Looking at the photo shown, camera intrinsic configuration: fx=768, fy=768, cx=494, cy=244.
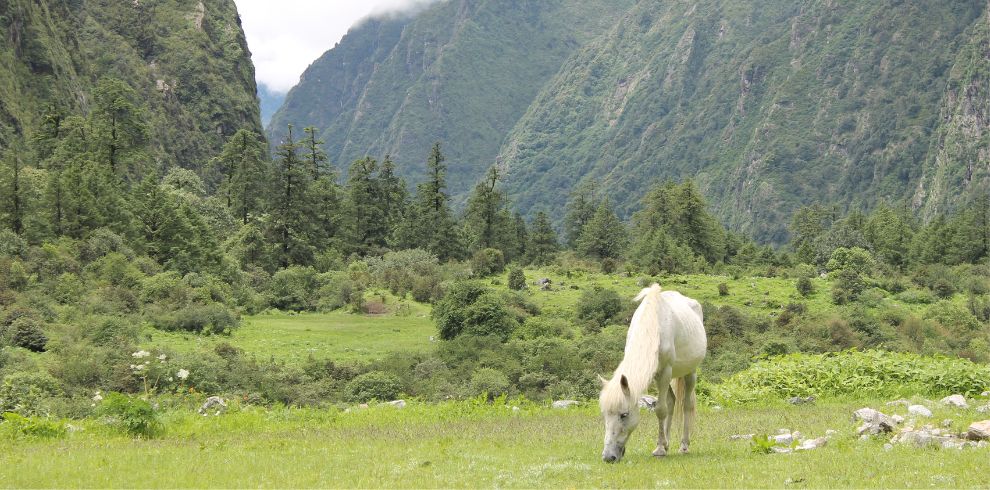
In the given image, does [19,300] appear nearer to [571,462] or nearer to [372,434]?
[372,434]

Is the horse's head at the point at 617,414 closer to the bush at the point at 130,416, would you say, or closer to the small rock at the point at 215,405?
the bush at the point at 130,416

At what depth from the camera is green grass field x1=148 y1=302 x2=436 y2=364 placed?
2998cm

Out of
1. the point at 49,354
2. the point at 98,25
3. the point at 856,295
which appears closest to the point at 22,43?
the point at 98,25

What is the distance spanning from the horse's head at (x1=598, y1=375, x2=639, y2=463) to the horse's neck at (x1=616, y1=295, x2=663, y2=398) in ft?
0.38

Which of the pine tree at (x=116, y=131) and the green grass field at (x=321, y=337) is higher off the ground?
the pine tree at (x=116, y=131)

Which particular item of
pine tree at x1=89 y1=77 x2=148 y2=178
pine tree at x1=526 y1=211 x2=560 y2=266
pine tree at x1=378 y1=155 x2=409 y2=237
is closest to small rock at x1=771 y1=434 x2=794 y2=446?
pine tree at x1=89 y1=77 x2=148 y2=178

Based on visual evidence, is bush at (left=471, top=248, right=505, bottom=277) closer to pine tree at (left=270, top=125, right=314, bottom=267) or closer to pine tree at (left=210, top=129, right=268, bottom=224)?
pine tree at (left=270, top=125, right=314, bottom=267)

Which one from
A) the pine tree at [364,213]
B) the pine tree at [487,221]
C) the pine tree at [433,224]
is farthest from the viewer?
the pine tree at [487,221]

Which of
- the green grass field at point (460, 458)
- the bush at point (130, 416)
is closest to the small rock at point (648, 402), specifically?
the green grass field at point (460, 458)

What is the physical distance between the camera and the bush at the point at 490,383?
23.1 metres

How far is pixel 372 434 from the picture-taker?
45.2ft

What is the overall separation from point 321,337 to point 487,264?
21.0m

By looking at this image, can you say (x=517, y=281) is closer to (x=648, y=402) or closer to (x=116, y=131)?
(x=648, y=402)

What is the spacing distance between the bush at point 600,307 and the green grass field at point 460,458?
875 inches
